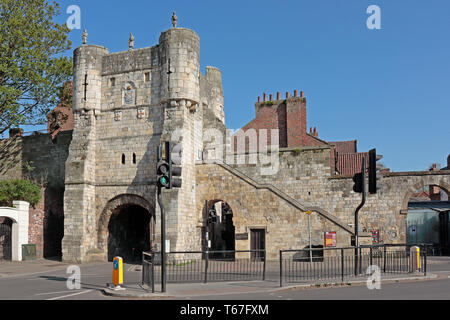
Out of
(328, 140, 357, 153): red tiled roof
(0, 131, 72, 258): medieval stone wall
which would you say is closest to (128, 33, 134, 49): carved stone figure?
(0, 131, 72, 258): medieval stone wall

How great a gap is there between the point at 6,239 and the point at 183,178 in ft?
35.9

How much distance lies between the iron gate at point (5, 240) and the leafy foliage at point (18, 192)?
140 centimetres

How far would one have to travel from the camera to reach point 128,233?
28406mm

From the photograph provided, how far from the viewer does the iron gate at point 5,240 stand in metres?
26.1

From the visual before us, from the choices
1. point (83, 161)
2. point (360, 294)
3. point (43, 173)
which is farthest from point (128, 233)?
point (360, 294)

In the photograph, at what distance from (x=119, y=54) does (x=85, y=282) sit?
14978mm

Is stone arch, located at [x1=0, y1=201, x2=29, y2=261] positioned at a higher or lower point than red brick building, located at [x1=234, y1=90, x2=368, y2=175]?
lower

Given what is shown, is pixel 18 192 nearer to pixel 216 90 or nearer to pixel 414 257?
pixel 216 90

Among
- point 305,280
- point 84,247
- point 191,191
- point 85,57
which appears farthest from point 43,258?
point 305,280

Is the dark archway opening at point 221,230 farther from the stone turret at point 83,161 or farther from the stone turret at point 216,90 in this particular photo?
the stone turret at point 83,161

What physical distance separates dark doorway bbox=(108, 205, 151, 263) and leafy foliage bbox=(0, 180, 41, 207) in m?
4.86

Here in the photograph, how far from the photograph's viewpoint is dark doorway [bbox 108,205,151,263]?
2666 centimetres

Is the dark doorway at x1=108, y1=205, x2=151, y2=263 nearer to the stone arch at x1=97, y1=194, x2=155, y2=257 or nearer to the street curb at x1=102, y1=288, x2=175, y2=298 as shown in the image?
the stone arch at x1=97, y1=194, x2=155, y2=257
